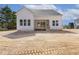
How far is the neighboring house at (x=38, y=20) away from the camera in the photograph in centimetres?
377

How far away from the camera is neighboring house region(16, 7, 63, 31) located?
3.77m

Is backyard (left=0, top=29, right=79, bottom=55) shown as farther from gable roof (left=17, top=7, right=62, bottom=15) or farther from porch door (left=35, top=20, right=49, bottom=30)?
gable roof (left=17, top=7, right=62, bottom=15)

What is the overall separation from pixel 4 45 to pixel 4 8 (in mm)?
465

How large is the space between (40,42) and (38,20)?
30 centimetres

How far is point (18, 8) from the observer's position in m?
3.71

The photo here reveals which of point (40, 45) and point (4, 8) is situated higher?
point (4, 8)

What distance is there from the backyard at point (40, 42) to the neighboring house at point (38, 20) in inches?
3.1

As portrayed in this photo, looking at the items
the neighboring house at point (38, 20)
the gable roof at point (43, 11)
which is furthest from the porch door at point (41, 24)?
the gable roof at point (43, 11)

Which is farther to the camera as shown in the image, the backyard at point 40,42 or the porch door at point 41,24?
the porch door at point 41,24

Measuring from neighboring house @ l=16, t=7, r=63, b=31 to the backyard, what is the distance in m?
0.08

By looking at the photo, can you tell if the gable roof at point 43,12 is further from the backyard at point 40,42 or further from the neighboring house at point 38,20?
the backyard at point 40,42

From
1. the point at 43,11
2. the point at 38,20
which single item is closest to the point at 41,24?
the point at 38,20
